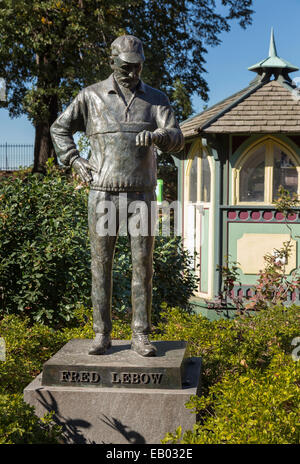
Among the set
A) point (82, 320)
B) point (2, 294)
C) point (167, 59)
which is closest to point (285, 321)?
point (82, 320)

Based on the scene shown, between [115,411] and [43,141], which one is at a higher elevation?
[43,141]

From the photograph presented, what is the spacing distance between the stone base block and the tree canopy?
11498 millimetres

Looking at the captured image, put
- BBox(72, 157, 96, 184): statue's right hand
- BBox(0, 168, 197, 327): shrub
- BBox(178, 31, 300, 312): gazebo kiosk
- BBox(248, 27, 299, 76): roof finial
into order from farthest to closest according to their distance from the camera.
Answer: BBox(248, 27, 299, 76): roof finial
BBox(178, 31, 300, 312): gazebo kiosk
BBox(0, 168, 197, 327): shrub
BBox(72, 157, 96, 184): statue's right hand

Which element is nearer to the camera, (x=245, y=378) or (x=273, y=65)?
(x=245, y=378)

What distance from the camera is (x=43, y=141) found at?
1656 cm

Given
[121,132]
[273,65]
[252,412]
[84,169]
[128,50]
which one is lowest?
[252,412]

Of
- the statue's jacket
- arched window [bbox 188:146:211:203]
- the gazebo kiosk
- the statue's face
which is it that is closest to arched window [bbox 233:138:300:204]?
the gazebo kiosk

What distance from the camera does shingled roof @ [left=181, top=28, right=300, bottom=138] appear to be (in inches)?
362

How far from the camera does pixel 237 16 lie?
19.5 m

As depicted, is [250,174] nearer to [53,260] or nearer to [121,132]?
[53,260]

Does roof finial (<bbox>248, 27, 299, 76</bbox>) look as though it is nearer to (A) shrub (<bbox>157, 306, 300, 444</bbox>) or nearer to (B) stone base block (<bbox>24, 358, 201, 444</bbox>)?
(A) shrub (<bbox>157, 306, 300, 444</bbox>)

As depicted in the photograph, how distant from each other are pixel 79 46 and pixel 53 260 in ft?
32.0

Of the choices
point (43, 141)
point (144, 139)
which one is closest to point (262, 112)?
point (144, 139)
